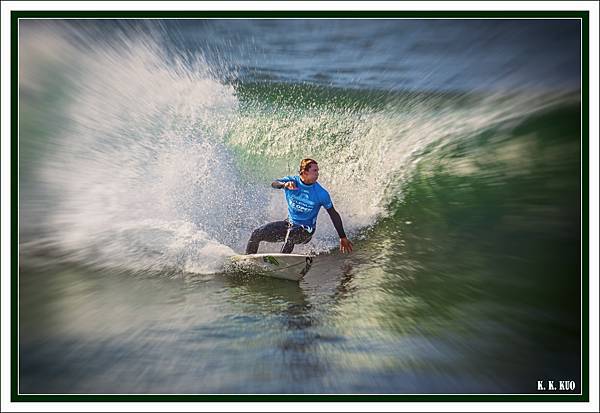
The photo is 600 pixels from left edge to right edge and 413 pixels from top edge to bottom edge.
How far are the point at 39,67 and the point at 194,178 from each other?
3.20 ft

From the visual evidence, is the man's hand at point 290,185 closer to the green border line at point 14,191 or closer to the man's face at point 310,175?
the man's face at point 310,175

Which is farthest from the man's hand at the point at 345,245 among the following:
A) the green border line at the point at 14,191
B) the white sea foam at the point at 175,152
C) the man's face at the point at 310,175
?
the green border line at the point at 14,191

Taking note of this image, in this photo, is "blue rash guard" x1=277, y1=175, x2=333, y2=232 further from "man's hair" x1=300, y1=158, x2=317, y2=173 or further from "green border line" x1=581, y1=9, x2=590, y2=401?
"green border line" x1=581, y1=9, x2=590, y2=401

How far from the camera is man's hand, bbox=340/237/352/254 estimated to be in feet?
11.3

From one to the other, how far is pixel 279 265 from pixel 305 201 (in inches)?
14.7

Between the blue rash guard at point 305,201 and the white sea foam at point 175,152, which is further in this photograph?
the blue rash guard at point 305,201

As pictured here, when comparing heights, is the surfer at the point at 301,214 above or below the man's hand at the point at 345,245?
above

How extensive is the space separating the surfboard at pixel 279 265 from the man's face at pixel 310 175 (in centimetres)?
40

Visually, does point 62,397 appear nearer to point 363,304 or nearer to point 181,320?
point 181,320

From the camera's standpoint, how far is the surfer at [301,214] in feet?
11.3

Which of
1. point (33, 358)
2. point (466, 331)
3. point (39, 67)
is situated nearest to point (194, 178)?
point (39, 67)

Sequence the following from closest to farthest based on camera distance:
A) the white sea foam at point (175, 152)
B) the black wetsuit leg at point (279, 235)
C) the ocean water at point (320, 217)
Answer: the ocean water at point (320, 217) → the white sea foam at point (175, 152) → the black wetsuit leg at point (279, 235)

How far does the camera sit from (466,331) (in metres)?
3.17

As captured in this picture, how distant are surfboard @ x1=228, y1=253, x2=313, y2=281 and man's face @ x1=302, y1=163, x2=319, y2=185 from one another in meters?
0.40
